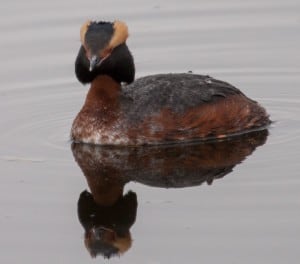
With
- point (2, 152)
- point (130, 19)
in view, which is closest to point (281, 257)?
point (2, 152)

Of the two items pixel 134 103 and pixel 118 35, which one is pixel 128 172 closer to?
pixel 134 103

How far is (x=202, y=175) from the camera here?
14.5 m

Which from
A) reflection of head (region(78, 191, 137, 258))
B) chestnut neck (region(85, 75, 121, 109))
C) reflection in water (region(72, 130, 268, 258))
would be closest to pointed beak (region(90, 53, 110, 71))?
chestnut neck (region(85, 75, 121, 109))

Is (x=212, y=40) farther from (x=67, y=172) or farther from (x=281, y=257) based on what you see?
(x=281, y=257)

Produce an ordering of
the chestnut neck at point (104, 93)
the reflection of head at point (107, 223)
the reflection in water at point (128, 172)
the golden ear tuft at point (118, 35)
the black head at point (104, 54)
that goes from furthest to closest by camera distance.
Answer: the chestnut neck at point (104, 93) < the golden ear tuft at point (118, 35) < the black head at point (104, 54) < the reflection in water at point (128, 172) < the reflection of head at point (107, 223)

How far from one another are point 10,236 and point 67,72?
263 inches

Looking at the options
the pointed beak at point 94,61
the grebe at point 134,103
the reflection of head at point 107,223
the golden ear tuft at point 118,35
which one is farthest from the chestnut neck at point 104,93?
the reflection of head at point 107,223

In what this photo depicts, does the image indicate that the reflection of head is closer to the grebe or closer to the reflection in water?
the reflection in water

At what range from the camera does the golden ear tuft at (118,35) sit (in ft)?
51.8

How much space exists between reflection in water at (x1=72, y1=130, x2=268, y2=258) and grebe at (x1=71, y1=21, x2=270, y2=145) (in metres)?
0.16

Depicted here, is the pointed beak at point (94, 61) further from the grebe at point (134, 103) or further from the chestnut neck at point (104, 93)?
the chestnut neck at point (104, 93)

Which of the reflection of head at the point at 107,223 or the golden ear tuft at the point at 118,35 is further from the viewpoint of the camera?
the golden ear tuft at the point at 118,35

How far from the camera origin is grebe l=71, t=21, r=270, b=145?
15703 millimetres

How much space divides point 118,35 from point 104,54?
333mm
